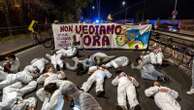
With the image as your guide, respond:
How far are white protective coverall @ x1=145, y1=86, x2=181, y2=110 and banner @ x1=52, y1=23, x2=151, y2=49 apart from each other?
19.9 feet

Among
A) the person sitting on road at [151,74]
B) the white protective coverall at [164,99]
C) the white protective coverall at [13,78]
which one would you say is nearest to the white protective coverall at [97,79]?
the person sitting on road at [151,74]

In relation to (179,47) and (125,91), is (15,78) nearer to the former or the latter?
(125,91)

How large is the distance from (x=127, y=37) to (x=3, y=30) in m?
11.7

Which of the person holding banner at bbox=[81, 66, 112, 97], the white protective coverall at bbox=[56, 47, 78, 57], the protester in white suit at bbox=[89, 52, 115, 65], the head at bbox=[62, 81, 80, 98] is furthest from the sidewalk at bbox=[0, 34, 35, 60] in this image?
the head at bbox=[62, 81, 80, 98]

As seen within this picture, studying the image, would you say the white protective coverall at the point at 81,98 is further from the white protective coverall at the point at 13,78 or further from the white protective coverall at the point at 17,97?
the white protective coverall at the point at 13,78

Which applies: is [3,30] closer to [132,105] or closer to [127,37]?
[127,37]

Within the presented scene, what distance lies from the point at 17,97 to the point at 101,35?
22.7ft

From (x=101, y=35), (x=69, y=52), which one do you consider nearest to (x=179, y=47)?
(x=101, y=35)

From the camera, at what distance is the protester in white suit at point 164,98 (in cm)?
468

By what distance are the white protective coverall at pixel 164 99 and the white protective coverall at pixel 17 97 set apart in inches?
115

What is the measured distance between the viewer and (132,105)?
4.97 meters

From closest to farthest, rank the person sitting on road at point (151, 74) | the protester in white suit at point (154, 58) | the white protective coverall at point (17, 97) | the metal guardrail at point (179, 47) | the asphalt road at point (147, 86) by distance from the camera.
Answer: the white protective coverall at point (17, 97), the asphalt road at point (147, 86), the person sitting on road at point (151, 74), the metal guardrail at point (179, 47), the protester in white suit at point (154, 58)

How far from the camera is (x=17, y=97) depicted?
5559 mm

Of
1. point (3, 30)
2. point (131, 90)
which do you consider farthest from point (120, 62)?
point (3, 30)
